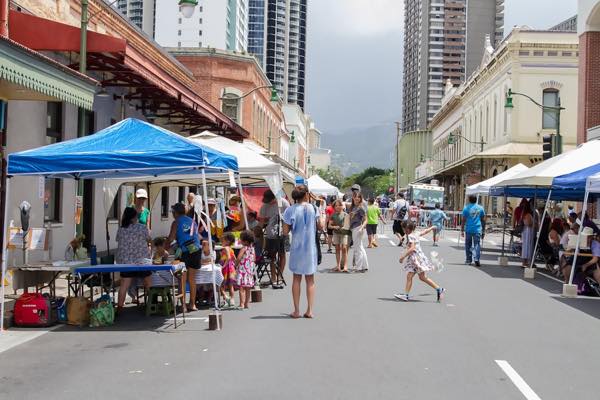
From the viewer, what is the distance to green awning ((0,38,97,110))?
9.68 metres

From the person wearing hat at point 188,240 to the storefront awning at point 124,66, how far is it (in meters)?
5.16

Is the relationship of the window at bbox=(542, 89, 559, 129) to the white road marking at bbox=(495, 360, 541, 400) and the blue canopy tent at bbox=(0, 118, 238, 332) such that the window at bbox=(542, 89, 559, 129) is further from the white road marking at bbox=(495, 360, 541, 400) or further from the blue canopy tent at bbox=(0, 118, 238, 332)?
the white road marking at bbox=(495, 360, 541, 400)

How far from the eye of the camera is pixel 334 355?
26.9 feet

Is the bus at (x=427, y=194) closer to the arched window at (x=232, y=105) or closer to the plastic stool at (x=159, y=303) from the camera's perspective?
the arched window at (x=232, y=105)

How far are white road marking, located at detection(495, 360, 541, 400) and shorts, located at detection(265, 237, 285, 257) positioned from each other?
7377 millimetres

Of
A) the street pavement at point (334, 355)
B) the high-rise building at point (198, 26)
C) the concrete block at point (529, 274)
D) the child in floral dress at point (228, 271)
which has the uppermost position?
the high-rise building at point (198, 26)

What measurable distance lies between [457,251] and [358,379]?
19.9 metres

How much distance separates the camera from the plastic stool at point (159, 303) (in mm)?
11297

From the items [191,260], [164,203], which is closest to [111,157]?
[191,260]

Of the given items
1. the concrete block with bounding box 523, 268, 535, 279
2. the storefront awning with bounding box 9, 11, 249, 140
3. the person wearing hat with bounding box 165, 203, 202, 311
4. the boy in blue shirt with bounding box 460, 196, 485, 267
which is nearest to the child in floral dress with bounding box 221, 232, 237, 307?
the person wearing hat with bounding box 165, 203, 202, 311

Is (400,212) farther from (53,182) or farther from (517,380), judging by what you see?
(517,380)

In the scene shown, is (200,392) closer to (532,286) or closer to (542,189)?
(532,286)

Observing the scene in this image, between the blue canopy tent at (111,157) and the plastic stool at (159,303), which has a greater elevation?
the blue canopy tent at (111,157)

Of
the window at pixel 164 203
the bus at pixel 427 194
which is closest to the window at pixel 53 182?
the window at pixel 164 203
